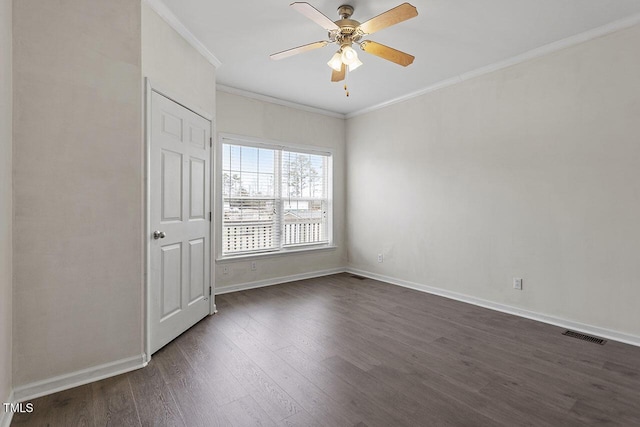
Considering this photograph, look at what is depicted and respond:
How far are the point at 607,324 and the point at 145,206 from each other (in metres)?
4.09

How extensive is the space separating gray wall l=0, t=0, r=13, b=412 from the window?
2.57 meters

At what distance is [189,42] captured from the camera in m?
3.02

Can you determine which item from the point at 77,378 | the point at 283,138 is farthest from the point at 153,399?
the point at 283,138

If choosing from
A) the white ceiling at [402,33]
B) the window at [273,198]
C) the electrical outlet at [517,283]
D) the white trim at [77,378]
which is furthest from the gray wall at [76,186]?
the electrical outlet at [517,283]

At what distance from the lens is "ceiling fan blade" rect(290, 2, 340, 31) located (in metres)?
2.10

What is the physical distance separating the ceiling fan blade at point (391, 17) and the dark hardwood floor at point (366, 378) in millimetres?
2502

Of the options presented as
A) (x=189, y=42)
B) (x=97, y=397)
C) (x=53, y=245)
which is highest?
(x=189, y=42)

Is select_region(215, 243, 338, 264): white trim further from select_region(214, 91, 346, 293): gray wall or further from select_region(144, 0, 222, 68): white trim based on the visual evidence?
select_region(144, 0, 222, 68): white trim

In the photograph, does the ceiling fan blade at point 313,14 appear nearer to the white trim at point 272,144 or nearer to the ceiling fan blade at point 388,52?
the ceiling fan blade at point 388,52

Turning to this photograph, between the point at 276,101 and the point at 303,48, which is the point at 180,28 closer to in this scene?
the point at 303,48

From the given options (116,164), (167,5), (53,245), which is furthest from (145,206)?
(167,5)

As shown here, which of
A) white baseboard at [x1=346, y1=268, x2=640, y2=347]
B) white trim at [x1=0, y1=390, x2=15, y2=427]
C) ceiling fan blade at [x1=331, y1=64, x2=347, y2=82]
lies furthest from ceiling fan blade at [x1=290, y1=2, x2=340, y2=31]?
white baseboard at [x1=346, y1=268, x2=640, y2=347]

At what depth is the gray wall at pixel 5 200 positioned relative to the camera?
5.52 ft

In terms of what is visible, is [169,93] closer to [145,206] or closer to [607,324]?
[145,206]
